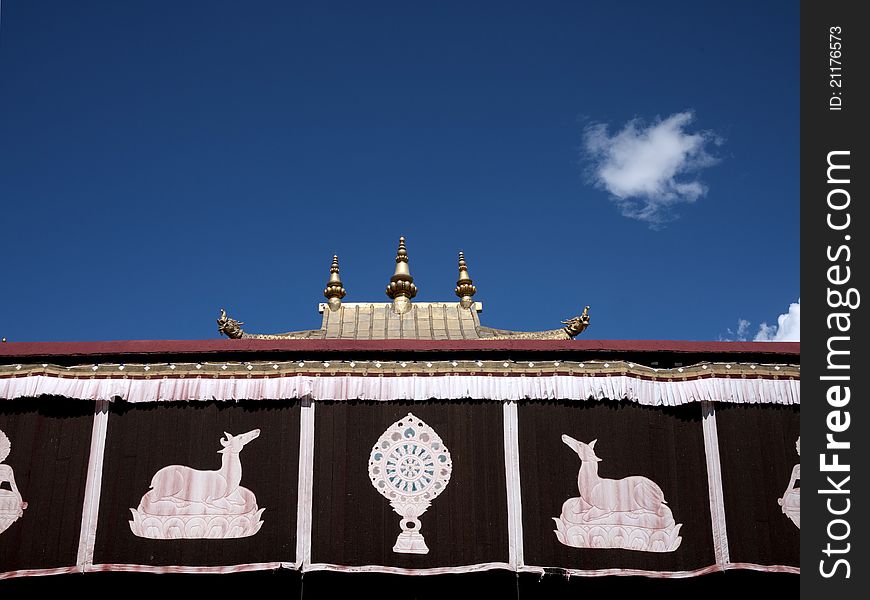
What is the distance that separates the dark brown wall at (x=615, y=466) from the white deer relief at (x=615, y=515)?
61 mm

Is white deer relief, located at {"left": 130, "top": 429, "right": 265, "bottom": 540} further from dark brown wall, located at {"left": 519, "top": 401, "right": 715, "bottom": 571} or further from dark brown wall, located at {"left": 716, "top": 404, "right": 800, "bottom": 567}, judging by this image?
dark brown wall, located at {"left": 716, "top": 404, "right": 800, "bottom": 567}

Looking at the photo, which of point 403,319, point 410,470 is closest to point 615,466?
point 410,470

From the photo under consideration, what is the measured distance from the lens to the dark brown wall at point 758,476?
7949 mm

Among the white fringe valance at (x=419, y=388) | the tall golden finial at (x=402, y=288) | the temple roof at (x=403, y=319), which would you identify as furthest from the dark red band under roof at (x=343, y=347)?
the tall golden finial at (x=402, y=288)

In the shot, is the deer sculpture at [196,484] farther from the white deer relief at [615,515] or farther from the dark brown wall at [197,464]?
the white deer relief at [615,515]

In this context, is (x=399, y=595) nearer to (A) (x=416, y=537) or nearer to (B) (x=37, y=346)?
(A) (x=416, y=537)

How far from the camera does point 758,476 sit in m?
8.16

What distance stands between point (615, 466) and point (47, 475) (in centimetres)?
573

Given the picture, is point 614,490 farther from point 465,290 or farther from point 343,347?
point 465,290

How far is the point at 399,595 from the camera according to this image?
7941mm

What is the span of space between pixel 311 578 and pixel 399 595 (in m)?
0.90

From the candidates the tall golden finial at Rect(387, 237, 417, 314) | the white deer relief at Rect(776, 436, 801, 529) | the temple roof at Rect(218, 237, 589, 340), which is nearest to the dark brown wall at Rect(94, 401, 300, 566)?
the white deer relief at Rect(776, 436, 801, 529)

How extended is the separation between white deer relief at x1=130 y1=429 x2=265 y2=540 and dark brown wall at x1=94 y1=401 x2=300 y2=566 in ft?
0.20

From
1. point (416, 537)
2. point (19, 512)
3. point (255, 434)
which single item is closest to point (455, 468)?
point (416, 537)
